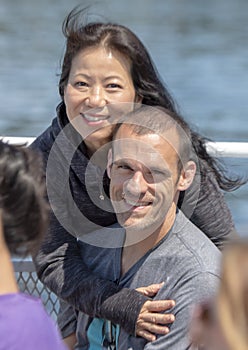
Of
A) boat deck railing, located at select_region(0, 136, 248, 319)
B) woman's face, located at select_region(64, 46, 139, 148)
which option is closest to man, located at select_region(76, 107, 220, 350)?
woman's face, located at select_region(64, 46, 139, 148)

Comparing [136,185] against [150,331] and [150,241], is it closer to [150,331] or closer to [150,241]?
[150,241]

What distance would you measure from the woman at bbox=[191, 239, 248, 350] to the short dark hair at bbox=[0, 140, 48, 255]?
44 cm

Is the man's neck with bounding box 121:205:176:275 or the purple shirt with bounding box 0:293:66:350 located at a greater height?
the purple shirt with bounding box 0:293:66:350

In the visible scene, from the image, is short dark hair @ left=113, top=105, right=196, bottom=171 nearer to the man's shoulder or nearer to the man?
the man

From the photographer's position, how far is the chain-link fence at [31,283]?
2713mm

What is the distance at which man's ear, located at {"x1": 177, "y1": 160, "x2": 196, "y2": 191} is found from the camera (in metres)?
2.37

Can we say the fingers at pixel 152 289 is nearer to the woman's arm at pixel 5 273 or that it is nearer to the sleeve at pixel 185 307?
the sleeve at pixel 185 307

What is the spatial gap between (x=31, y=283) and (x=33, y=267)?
9 cm

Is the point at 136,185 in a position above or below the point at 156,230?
above

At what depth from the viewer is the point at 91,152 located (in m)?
2.53

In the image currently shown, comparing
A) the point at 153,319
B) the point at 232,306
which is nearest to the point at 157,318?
the point at 153,319

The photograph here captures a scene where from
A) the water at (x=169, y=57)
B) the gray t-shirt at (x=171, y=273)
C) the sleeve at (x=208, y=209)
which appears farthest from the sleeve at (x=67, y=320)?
the water at (x=169, y=57)

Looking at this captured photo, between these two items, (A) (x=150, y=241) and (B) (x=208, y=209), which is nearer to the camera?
(A) (x=150, y=241)

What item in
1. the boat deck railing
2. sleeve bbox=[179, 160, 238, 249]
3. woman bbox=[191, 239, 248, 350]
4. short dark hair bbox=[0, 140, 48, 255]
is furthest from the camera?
the boat deck railing
